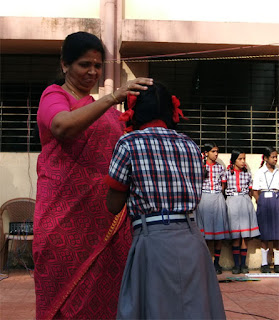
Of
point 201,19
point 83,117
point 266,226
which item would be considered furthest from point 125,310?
point 201,19

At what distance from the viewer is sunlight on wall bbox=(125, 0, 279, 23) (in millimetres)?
7449

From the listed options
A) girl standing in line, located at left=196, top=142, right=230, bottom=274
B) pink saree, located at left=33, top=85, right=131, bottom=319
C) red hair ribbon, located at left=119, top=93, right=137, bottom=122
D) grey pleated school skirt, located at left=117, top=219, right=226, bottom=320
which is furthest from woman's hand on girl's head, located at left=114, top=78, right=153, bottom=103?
girl standing in line, located at left=196, top=142, right=230, bottom=274

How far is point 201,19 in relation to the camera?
7.45 meters

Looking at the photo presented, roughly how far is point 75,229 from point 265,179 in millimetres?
5917

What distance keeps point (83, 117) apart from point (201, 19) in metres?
6.19

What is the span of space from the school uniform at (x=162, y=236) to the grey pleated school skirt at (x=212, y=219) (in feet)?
17.8

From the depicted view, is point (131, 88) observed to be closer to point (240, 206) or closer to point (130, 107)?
point (130, 107)

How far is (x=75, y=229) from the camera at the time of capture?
6.53ft

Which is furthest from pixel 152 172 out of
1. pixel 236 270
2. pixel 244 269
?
pixel 244 269

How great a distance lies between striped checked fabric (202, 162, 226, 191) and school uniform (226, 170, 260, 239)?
0.54 feet

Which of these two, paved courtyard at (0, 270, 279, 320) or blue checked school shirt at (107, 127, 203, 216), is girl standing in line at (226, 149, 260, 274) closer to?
paved courtyard at (0, 270, 279, 320)

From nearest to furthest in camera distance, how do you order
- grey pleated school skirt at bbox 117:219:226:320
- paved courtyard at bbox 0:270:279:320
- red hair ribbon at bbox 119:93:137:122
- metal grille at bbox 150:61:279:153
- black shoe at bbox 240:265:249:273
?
1. grey pleated school skirt at bbox 117:219:226:320
2. red hair ribbon at bbox 119:93:137:122
3. paved courtyard at bbox 0:270:279:320
4. black shoe at bbox 240:265:249:273
5. metal grille at bbox 150:61:279:153

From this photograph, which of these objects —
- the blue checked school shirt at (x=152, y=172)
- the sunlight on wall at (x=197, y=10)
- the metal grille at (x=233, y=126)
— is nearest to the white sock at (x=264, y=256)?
the metal grille at (x=233, y=126)

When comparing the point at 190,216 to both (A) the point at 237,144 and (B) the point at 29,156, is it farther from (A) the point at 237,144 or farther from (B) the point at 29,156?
(A) the point at 237,144
